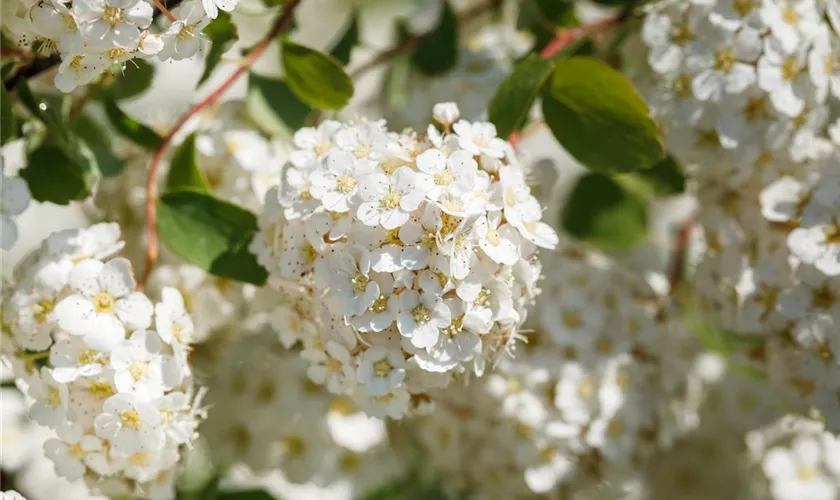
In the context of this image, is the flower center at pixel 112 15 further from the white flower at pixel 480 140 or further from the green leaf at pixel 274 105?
the green leaf at pixel 274 105

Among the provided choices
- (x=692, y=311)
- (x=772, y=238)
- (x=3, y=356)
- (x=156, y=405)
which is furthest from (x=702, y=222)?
(x=3, y=356)

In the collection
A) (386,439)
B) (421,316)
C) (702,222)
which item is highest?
(421,316)

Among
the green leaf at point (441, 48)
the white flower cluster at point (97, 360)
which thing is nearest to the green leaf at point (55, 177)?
the white flower cluster at point (97, 360)

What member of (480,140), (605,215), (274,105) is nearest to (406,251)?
(480,140)

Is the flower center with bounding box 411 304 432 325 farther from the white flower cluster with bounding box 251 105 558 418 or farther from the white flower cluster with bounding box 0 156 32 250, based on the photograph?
the white flower cluster with bounding box 0 156 32 250

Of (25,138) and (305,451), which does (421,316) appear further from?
(305,451)

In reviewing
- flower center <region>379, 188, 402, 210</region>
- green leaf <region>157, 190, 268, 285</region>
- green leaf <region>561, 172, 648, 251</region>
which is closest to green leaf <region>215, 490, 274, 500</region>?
green leaf <region>157, 190, 268, 285</region>
